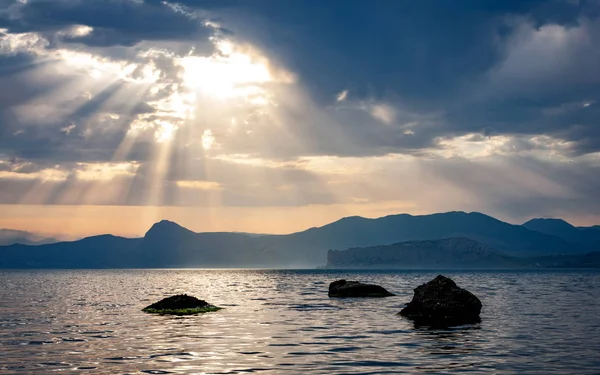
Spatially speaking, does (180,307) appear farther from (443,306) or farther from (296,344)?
(296,344)

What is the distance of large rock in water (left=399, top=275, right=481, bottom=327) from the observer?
1916 inches

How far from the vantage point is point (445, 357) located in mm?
29188

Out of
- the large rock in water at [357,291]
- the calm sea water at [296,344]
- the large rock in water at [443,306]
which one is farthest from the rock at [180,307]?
the large rock in water at [357,291]

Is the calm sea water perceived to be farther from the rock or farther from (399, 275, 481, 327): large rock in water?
the rock

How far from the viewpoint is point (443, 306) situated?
162 feet

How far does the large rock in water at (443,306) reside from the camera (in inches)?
1916

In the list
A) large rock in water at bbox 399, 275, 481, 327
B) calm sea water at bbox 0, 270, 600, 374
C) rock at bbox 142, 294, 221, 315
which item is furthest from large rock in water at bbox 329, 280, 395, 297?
large rock in water at bbox 399, 275, 481, 327

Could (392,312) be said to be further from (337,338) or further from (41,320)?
(41,320)

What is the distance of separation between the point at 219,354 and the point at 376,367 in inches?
336

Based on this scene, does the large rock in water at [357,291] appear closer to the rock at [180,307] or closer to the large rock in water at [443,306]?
the rock at [180,307]

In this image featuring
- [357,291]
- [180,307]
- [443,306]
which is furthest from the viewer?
[357,291]

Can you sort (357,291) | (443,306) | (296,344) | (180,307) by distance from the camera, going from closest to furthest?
(296,344) → (443,306) → (180,307) → (357,291)

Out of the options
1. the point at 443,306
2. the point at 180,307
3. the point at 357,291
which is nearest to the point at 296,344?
the point at 443,306

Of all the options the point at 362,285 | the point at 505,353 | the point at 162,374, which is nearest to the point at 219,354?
the point at 162,374
